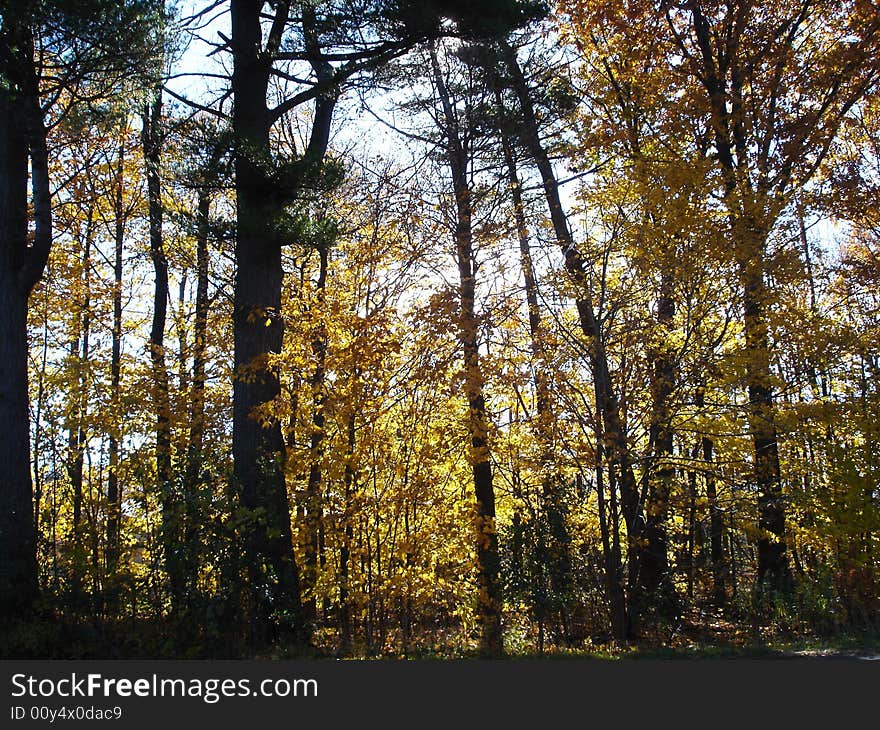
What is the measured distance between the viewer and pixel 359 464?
26.2 ft

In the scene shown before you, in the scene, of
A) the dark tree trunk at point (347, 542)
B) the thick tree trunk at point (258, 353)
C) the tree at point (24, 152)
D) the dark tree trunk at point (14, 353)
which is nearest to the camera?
the thick tree trunk at point (258, 353)

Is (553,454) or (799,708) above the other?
(553,454)

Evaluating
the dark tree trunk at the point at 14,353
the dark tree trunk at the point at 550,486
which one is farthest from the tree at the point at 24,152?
the dark tree trunk at the point at 550,486

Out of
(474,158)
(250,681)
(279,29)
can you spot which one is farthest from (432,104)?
(250,681)

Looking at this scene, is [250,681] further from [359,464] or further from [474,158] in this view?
[474,158]

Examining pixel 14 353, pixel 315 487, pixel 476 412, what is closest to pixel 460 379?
pixel 476 412

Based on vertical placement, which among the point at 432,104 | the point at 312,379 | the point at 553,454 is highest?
the point at 432,104

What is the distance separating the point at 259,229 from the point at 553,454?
4.41m

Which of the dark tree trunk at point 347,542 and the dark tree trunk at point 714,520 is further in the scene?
the dark tree trunk at point 714,520

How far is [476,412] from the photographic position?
828 cm

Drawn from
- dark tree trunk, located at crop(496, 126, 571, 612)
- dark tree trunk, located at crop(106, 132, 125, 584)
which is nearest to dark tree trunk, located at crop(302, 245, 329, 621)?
dark tree trunk, located at crop(106, 132, 125, 584)

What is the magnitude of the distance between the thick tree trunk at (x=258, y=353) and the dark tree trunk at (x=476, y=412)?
2099mm

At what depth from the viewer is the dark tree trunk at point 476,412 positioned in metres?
8.05

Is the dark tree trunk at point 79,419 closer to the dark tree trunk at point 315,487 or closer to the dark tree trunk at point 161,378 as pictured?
the dark tree trunk at point 161,378
